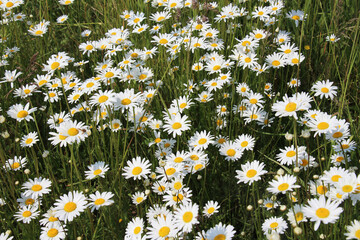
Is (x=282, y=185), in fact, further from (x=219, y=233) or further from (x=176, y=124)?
(x=176, y=124)

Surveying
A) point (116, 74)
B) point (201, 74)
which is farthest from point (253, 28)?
point (116, 74)

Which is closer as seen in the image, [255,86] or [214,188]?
[214,188]

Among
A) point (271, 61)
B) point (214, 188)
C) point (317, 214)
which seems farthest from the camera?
point (271, 61)

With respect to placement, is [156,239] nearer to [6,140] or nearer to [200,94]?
[200,94]

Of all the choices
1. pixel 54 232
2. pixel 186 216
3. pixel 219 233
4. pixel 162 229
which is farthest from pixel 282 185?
pixel 54 232

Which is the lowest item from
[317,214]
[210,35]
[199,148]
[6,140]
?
[317,214]

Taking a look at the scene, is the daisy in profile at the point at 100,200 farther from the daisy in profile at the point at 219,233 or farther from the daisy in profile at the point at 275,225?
the daisy in profile at the point at 275,225

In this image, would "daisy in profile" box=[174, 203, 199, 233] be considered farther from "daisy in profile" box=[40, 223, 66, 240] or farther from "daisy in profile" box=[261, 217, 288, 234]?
"daisy in profile" box=[40, 223, 66, 240]
